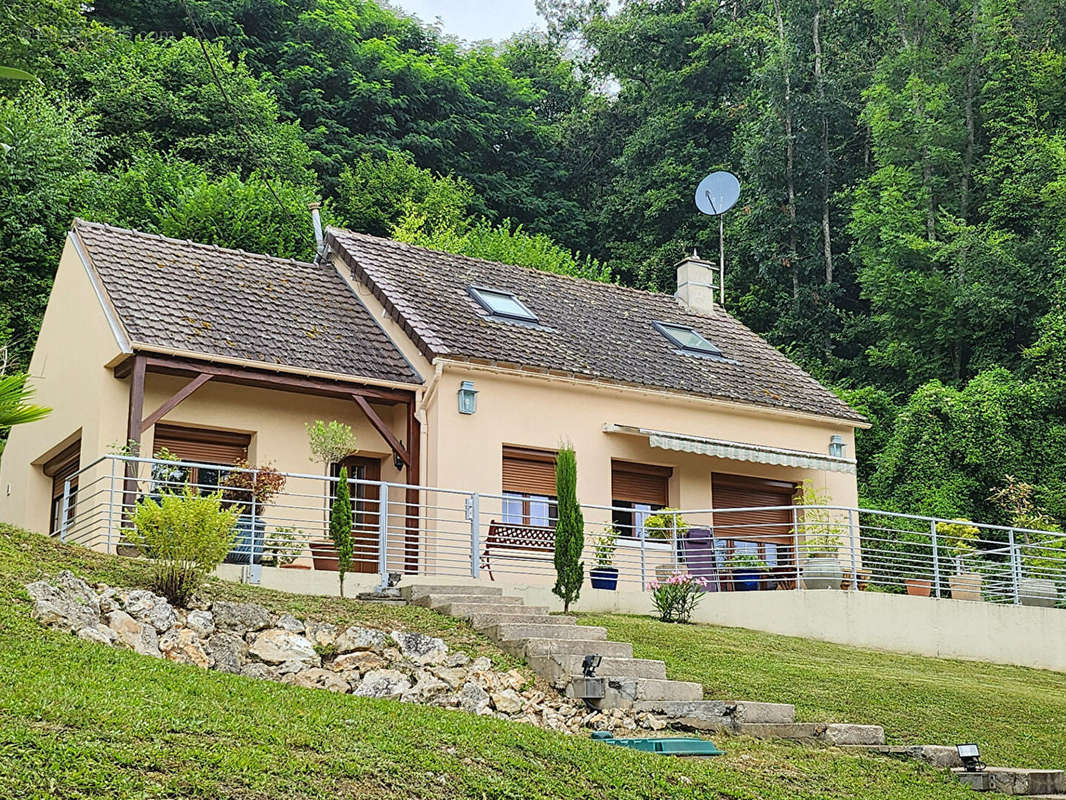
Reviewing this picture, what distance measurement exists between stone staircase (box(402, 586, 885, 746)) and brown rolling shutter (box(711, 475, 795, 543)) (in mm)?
8666

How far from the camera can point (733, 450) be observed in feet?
68.9

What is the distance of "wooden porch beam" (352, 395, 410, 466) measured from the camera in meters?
18.6

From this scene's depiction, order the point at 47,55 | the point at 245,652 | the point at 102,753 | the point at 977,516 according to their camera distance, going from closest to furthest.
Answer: the point at 102,753 < the point at 245,652 < the point at 977,516 < the point at 47,55

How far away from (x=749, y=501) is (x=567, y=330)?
178 inches

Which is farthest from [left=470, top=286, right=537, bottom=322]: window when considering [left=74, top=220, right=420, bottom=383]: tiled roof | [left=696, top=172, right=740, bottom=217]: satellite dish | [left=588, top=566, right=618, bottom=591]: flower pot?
[left=696, top=172, right=740, bottom=217]: satellite dish

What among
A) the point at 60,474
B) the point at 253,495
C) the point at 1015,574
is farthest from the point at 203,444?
the point at 1015,574

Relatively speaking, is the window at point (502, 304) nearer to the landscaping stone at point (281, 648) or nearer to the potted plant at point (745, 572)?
the potted plant at point (745, 572)

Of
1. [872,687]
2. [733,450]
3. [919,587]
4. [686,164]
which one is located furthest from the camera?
[686,164]

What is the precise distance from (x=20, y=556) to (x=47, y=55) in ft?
85.3

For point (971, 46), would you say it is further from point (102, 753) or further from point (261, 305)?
point (102, 753)

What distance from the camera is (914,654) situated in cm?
1795

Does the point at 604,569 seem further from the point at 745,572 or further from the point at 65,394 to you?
the point at 65,394

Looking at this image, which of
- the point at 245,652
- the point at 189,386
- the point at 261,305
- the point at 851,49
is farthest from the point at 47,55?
the point at 245,652

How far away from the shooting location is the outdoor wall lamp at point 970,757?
11016 millimetres
